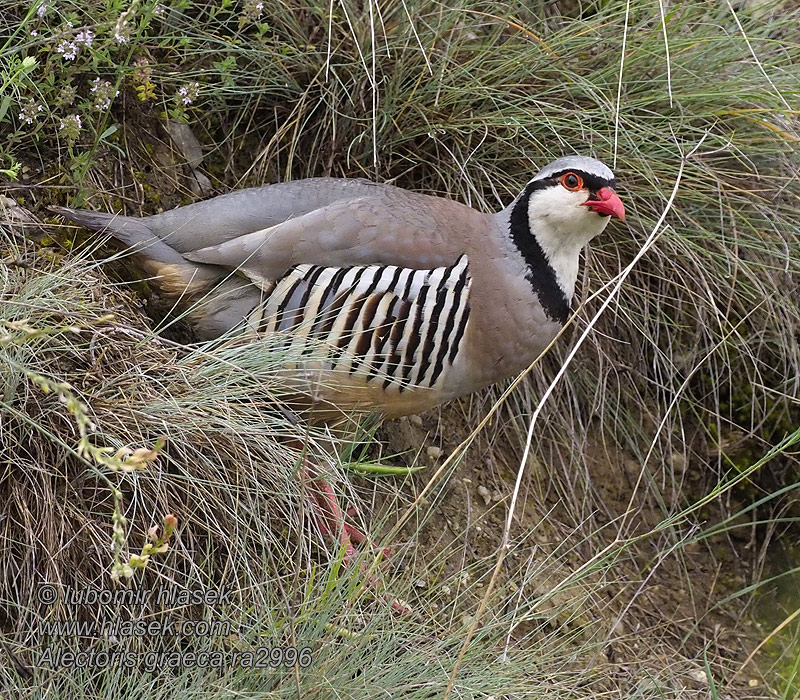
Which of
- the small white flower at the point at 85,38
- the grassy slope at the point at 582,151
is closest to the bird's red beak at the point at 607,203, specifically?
the grassy slope at the point at 582,151

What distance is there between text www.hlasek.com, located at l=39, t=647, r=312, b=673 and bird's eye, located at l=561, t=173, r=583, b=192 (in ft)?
6.03

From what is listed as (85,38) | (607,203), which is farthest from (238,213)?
Answer: (607,203)

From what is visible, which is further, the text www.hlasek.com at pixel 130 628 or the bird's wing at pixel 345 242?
the bird's wing at pixel 345 242

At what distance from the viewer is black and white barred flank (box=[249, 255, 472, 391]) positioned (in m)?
3.18

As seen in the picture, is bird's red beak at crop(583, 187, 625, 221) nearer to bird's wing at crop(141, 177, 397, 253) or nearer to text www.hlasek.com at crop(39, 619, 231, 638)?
bird's wing at crop(141, 177, 397, 253)

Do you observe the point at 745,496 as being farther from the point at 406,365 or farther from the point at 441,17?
the point at 441,17

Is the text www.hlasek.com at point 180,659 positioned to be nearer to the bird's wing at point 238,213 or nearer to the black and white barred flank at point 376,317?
the black and white barred flank at point 376,317

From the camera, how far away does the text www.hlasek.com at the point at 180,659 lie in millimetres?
2320

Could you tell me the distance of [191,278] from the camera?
3.23 m

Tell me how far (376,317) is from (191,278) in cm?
62

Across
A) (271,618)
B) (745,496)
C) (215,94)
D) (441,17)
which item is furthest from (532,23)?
(271,618)

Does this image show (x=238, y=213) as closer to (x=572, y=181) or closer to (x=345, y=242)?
(x=345, y=242)

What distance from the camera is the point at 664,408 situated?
4.27 m

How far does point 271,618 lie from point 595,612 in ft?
6.21
